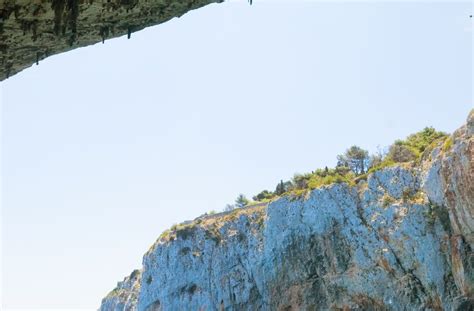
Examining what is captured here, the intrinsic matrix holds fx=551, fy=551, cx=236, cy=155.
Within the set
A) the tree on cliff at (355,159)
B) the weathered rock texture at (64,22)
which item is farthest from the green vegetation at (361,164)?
the weathered rock texture at (64,22)

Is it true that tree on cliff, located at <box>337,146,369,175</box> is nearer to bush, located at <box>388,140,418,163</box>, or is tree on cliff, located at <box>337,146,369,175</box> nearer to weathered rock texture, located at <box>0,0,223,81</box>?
bush, located at <box>388,140,418,163</box>

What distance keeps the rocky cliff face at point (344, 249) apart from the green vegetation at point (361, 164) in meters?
0.79

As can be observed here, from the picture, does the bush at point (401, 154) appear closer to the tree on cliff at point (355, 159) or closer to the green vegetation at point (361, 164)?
the green vegetation at point (361, 164)

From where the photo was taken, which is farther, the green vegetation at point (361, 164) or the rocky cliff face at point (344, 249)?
the green vegetation at point (361, 164)

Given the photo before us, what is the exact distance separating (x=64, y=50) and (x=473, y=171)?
1156 inches

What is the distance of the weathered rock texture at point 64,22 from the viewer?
762 centimetres

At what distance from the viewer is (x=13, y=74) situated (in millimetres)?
10141

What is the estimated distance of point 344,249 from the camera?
42.2 metres

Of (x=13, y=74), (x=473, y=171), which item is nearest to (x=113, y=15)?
(x=13, y=74)

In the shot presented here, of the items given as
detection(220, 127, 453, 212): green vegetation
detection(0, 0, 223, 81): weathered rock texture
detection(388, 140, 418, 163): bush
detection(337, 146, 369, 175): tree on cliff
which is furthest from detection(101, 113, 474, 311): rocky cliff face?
detection(0, 0, 223, 81): weathered rock texture

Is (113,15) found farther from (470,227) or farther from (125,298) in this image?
(125,298)

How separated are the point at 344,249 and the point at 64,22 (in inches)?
1451

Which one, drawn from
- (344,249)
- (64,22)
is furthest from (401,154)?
(64,22)

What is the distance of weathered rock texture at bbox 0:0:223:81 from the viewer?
25.0ft
